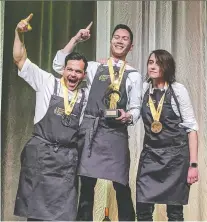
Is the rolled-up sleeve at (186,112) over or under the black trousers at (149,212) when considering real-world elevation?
over

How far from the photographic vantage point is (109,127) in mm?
1998

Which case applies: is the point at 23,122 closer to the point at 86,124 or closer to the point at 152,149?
the point at 86,124

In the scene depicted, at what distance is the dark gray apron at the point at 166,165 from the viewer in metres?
1.98

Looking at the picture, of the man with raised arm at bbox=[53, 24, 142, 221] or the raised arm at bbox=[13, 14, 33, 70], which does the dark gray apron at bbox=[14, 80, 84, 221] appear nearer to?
the man with raised arm at bbox=[53, 24, 142, 221]

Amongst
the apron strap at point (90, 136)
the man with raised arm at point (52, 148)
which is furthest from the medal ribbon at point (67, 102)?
the apron strap at point (90, 136)

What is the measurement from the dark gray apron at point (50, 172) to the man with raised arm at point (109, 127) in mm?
49

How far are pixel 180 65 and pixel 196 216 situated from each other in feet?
2.52

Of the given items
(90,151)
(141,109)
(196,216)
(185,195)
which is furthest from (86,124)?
(196,216)

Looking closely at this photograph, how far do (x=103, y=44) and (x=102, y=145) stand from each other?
736mm

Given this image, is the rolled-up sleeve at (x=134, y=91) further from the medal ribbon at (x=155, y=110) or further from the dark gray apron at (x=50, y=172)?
the dark gray apron at (x=50, y=172)

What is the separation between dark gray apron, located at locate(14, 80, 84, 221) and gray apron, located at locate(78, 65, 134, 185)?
5cm

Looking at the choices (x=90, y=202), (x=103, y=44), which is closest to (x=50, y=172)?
(x=90, y=202)

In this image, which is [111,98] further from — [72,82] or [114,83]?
[72,82]

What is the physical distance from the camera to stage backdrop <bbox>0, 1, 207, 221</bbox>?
98.3 inches
